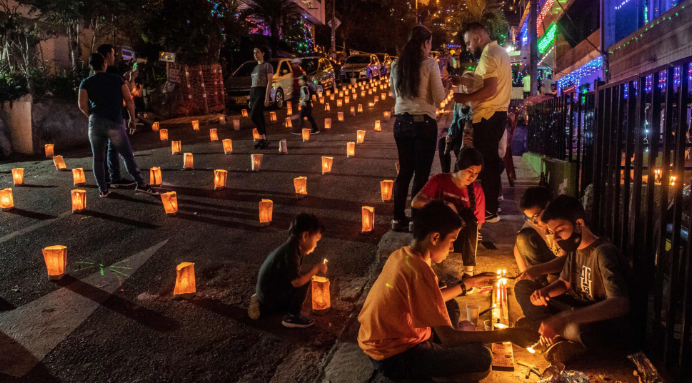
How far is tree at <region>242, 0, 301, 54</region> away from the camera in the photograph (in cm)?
3309

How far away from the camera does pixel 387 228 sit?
22.0ft

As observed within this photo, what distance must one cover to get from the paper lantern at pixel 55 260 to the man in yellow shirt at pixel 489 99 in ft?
13.6

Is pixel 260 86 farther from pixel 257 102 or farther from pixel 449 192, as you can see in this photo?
pixel 449 192

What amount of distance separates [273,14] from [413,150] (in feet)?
99.2

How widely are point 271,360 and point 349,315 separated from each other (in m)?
0.84

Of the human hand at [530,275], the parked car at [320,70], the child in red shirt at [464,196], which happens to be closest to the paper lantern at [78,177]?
the child in red shirt at [464,196]

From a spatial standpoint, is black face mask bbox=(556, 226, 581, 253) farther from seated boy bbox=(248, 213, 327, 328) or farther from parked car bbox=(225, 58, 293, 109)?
parked car bbox=(225, 58, 293, 109)

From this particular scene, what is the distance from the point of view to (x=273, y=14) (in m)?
33.6

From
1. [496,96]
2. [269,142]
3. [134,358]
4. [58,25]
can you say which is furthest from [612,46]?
[58,25]

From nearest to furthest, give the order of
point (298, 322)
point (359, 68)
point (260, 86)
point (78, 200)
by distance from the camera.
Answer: point (298, 322)
point (78, 200)
point (260, 86)
point (359, 68)

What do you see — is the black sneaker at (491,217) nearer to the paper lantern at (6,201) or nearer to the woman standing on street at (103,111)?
the woman standing on street at (103,111)

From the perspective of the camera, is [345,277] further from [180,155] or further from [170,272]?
[180,155]

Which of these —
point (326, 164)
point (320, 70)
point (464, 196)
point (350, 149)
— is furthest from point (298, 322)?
point (320, 70)

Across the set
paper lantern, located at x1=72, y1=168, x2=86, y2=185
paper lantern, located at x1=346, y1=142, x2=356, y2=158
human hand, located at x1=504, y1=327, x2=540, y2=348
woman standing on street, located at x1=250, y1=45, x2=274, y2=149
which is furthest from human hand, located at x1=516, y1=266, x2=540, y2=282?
woman standing on street, located at x1=250, y1=45, x2=274, y2=149
